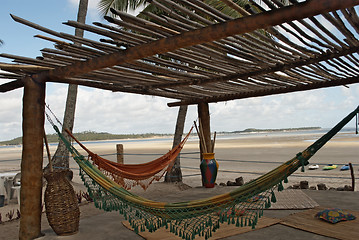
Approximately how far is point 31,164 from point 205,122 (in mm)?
2683

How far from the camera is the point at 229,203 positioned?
6.09 ft

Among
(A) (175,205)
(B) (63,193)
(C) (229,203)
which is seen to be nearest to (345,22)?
(C) (229,203)

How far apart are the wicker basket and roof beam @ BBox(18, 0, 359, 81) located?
2.71 feet

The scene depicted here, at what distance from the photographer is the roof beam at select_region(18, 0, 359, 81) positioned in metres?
1.37

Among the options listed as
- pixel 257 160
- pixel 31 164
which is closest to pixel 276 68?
pixel 31 164

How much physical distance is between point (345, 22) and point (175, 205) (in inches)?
60.8

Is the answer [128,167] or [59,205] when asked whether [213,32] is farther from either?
[128,167]

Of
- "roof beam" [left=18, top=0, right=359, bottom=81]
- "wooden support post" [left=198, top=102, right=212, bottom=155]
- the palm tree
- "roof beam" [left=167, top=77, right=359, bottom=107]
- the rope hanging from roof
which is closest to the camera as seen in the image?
"roof beam" [left=18, top=0, right=359, bottom=81]

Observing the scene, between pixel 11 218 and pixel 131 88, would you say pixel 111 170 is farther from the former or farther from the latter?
pixel 11 218

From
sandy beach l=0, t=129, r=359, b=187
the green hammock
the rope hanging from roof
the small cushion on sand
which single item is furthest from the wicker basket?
the small cushion on sand

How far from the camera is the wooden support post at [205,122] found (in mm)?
4570

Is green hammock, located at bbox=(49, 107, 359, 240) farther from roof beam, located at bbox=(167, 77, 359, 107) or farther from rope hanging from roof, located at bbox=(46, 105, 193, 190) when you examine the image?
roof beam, located at bbox=(167, 77, 359, 107)

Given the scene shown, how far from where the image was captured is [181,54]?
94.3 inches

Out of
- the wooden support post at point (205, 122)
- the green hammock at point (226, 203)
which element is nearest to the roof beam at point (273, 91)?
the wooden support post at point (205, 122)
